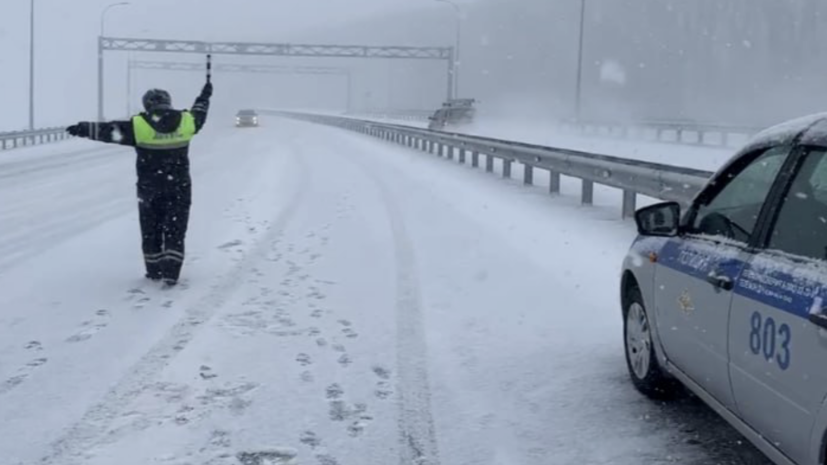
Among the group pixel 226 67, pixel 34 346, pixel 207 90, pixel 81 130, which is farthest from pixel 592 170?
pixel 226 67

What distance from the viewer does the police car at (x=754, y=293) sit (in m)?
3.75

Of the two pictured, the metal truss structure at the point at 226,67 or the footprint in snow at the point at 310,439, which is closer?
the footprint in snow at the point at 310,439

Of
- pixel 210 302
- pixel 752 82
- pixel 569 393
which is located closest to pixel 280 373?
pixel 569 393

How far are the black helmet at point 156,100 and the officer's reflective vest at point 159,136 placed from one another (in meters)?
0.15

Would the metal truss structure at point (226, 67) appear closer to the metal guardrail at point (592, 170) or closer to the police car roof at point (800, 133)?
the metal guardrail at point (592, 170)

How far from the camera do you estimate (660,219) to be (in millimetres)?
5504

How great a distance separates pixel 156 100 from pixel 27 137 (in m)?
33.1

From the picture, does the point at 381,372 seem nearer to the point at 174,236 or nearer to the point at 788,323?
the point at 788,323

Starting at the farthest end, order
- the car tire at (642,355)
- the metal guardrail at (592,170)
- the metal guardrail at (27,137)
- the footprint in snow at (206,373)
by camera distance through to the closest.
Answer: the metal guardrail at (27,137), the metal guardrail at (592,170), the footprint in snow at (206,373), the car tire at (642,355)

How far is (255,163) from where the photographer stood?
2919 cm

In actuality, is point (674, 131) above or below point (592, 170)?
above

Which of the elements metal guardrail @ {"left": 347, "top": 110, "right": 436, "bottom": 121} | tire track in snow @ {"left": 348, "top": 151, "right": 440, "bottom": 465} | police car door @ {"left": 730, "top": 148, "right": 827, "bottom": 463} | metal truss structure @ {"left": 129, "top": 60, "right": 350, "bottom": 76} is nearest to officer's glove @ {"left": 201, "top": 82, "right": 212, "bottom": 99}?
tire track in snow @ {"left": 348, "top": 151, "right": 440, "bottom": 465}

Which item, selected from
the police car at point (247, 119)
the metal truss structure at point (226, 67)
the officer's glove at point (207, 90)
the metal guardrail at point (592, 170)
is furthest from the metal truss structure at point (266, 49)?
the officer's glove at point (207, 90)

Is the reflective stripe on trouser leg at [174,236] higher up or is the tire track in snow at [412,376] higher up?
the reflective stripe on trouser leg at [174,236]
